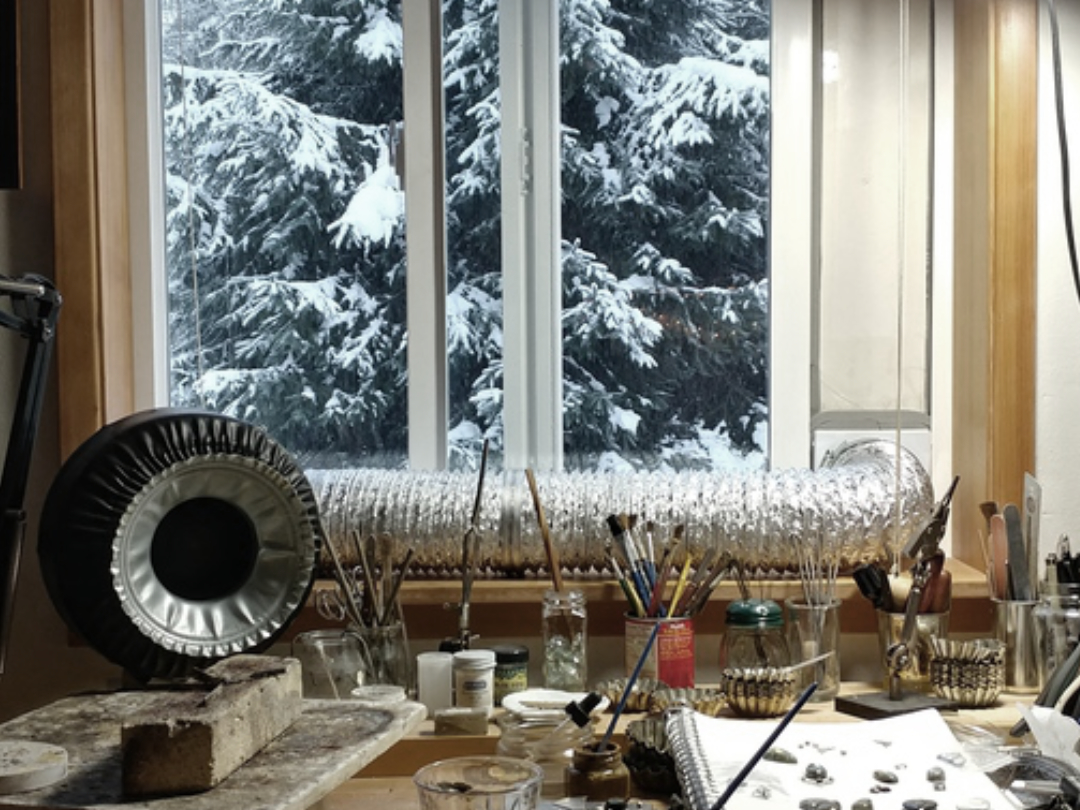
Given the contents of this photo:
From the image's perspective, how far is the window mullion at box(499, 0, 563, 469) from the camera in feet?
6.48

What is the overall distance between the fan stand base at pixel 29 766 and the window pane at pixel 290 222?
0.88 m

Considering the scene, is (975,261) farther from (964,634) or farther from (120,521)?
(120,521)

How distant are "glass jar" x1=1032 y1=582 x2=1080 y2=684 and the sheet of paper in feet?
0.86

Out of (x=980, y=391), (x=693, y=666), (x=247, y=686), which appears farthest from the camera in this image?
(x=980, y=391)

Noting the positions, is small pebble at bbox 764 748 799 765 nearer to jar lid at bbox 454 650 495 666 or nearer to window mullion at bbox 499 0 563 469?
jar lid at bbox 454 650 495 666

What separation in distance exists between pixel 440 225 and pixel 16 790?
3.57 ft

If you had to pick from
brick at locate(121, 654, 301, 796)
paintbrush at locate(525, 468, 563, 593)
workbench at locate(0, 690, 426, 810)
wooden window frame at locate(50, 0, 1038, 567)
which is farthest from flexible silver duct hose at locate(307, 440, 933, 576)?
brick at locate(121, 654, 301, 796)

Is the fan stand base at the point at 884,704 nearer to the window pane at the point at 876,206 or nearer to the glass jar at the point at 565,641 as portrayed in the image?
the glass jar at the point at 565,641

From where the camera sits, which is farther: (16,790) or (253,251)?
(253,251)

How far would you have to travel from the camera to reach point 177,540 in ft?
5.32

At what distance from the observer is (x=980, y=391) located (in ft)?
6.10

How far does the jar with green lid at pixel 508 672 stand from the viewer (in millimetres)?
1672

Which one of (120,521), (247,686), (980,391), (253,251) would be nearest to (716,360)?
(980,391)

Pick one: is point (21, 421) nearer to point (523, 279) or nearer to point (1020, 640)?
point (523, 279)
